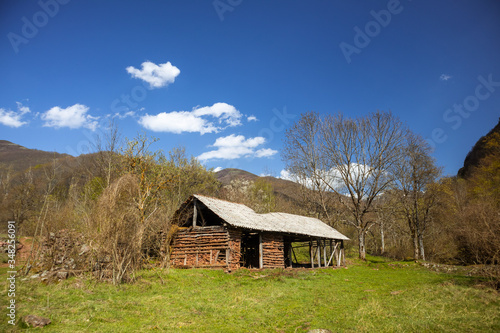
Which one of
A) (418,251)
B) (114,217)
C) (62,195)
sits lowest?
(418,251)

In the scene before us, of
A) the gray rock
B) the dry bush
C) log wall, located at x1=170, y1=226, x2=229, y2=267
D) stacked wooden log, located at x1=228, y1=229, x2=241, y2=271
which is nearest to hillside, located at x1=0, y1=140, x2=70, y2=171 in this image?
A: log wall, located at x1=170, y1=226, x2=229, y2=267

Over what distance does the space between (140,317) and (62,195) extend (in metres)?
41.3

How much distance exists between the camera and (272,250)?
21.5 meters

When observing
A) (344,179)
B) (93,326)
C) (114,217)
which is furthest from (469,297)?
(344,179)

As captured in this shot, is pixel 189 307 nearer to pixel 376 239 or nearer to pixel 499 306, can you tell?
pixel 499 306

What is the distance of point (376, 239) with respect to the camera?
4978 cm

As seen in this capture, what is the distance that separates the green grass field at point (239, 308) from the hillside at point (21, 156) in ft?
242

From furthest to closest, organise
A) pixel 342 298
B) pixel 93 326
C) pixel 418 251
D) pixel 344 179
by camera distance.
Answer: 1. pixel 344 179
2. pixel 418 251
3. pixel 342 298
4. pixel 93 326

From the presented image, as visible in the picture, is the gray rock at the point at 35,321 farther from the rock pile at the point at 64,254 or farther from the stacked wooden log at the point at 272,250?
the stacked wooden log at the point at 272,250

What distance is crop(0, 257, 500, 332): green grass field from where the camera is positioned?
7.12 metres

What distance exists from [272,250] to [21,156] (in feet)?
319

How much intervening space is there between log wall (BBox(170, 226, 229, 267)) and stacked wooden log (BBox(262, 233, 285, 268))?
11.4 ft

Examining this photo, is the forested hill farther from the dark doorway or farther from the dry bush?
the dry bush

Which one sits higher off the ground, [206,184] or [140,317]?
[206,184]
